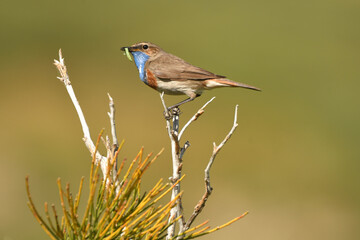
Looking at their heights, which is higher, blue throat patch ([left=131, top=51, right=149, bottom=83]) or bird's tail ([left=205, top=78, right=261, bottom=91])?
blue throat patch ([left=131, top=51, right=149, bottom=83])

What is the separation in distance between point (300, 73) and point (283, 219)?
6546 millimetres

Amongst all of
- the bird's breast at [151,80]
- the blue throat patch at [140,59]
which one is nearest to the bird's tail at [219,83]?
the bird's breast at [151,80]

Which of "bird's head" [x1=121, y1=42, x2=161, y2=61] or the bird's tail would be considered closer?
the bird's tail

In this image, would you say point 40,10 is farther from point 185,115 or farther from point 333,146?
point 333,146

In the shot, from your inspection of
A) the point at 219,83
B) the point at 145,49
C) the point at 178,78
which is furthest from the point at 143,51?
the point at 219,83

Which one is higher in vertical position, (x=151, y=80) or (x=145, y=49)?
(x=145, y=49)

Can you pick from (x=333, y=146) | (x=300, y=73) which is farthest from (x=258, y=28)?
(x=333, y=146)

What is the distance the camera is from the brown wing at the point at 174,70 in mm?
5441

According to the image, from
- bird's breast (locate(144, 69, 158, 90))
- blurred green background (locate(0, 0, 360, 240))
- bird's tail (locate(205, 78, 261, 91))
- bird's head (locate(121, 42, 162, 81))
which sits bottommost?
blurred green background (locate(0, 0, 360, 240))

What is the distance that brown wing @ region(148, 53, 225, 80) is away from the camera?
5441mm

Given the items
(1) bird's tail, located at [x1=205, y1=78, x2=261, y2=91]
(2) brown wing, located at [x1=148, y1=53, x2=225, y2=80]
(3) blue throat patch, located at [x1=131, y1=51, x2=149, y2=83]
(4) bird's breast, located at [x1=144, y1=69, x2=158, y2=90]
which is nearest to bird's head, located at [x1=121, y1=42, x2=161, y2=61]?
(3) blue throat patch, located at [x1=131, y1=51, x2=149, y2=83]

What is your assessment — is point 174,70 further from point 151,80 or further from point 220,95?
point 220,95

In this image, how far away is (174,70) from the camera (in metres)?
5.56

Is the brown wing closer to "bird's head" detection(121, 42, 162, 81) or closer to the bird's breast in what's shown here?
the bird's breast
